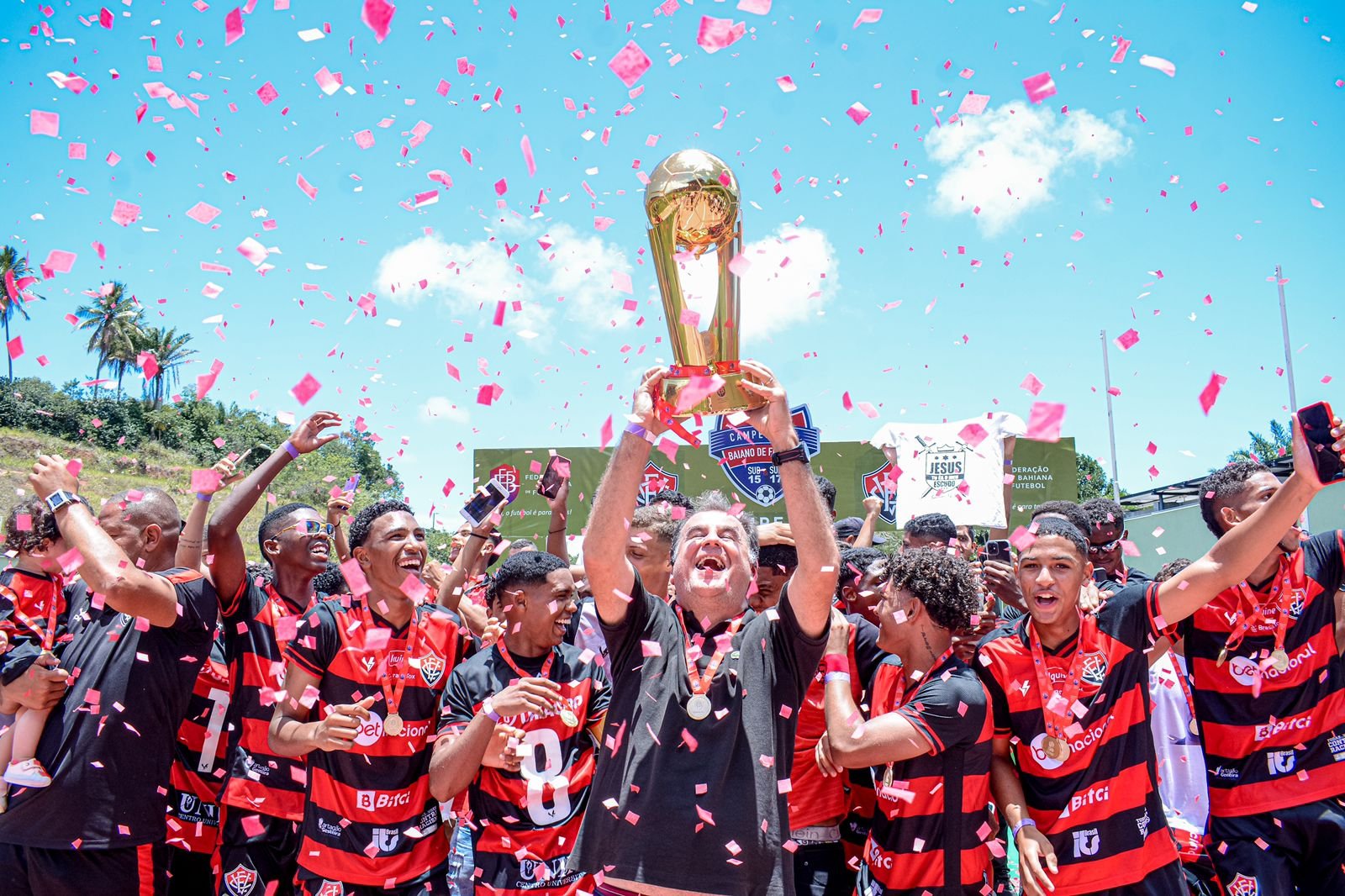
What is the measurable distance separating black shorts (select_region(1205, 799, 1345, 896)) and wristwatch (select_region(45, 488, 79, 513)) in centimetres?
552

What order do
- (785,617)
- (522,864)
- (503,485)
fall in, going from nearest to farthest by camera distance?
(785,617) < (522,864) < (503,485)

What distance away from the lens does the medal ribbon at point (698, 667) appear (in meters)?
3.04

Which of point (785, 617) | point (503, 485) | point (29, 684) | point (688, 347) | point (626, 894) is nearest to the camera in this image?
point (626, 894)

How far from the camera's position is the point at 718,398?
3273mm

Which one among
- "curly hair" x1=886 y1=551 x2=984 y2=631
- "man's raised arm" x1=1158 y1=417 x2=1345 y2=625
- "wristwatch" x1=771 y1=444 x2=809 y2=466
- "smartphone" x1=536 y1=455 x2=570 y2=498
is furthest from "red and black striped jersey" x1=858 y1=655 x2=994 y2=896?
"smartphone" x1=536 y1=455 x2=570 y2=498

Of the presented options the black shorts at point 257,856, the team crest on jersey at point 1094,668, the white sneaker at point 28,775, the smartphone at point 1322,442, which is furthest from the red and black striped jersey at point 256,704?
the smartphone at point 1322,442

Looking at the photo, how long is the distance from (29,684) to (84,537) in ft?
2.77

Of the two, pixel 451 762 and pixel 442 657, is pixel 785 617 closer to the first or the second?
pixel 451 762

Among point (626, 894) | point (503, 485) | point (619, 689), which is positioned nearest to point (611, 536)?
point (619, 689)

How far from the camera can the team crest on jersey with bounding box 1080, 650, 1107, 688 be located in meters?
3.72

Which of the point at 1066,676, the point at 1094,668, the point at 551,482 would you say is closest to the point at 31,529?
the point at 551,482

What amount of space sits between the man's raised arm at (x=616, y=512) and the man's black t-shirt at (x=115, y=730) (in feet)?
7.64

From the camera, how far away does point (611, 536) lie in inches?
119

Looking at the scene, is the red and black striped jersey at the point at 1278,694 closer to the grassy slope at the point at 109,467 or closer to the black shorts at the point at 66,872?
the black shorts at the point at 66,872
